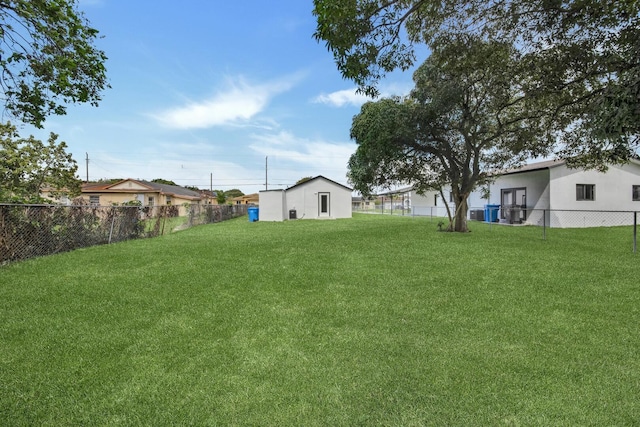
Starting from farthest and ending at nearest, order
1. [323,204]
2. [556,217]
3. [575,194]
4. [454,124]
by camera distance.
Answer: [323,204] < [575,194] < [556,217] < [454,124]

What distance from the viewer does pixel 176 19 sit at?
26.5 ft

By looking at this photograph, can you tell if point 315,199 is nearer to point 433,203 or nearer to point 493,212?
point 433,203

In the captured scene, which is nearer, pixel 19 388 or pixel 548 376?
pixel 19 388

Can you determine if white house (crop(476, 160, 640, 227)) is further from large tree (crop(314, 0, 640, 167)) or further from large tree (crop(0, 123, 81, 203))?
large tree (crop(0, 123, 81, 203))

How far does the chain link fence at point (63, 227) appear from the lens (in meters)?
6.55

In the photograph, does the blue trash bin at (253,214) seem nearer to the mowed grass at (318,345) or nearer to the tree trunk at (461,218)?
the tree trunk at (461,218)

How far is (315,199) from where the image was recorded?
24.2 m

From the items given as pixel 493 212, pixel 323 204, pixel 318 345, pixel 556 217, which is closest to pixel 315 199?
pixel 323 204

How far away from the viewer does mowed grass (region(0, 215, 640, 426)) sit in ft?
7.07

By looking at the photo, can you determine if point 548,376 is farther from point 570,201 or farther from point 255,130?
point 255,130

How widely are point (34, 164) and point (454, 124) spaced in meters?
21.6

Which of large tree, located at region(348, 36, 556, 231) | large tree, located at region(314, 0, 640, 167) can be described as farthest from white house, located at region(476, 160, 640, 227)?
large tree, located at region(314, 0, 640, 167)

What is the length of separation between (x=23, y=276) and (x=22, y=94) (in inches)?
132

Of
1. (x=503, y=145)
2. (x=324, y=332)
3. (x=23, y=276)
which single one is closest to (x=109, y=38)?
(x=23, y=276)
